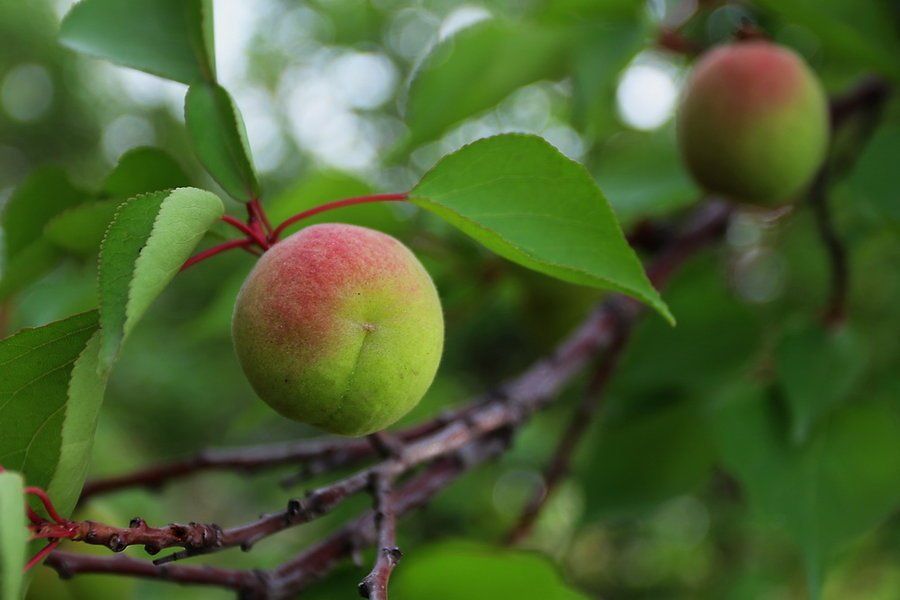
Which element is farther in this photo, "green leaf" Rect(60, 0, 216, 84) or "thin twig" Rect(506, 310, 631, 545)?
"thin twig" Rect(506, 310, 631, 545)

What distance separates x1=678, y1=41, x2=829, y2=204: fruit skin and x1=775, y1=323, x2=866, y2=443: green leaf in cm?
14

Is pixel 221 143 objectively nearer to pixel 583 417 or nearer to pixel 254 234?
pixel 254 234

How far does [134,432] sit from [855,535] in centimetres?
410

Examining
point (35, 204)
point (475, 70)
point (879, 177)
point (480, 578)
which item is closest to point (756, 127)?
point (879, 177)

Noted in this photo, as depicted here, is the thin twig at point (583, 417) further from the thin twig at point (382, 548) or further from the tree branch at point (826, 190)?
the thin twig at point (382, 548)

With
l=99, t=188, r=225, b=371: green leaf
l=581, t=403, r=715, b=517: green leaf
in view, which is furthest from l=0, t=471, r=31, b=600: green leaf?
l=581, t=403, r=715, b=517: green leaf

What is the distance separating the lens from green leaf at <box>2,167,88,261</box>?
0.53 meters

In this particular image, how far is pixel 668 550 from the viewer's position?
9.70ft

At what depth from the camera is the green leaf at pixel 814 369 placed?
67 centimetres

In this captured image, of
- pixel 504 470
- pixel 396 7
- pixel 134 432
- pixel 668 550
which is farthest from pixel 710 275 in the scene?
pixel 396 7

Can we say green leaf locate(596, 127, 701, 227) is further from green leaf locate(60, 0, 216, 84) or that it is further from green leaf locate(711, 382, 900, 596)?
green leaf locate(60, 0, 216, 84)

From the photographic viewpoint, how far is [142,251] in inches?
12.4

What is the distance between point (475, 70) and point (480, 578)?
0.49m

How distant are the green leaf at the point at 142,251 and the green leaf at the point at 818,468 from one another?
501 mm
